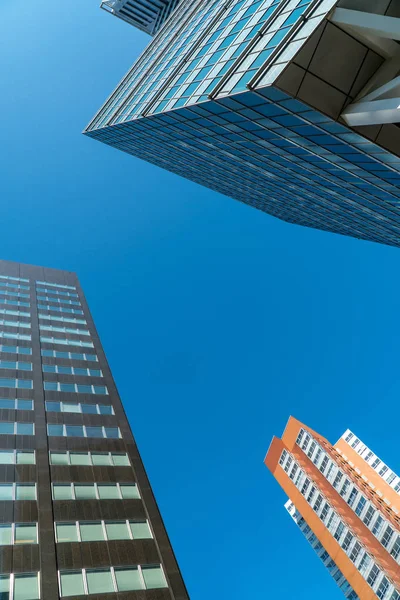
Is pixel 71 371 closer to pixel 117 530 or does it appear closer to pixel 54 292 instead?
pixel 117 530

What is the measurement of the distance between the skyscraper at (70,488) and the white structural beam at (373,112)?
26.6 meters

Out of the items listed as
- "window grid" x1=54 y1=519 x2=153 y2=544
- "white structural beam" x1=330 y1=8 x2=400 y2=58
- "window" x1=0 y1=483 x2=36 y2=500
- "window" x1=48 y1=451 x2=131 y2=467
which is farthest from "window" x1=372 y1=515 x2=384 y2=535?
"white structural beam" x1=330 y1=8 x2=400 y2=58

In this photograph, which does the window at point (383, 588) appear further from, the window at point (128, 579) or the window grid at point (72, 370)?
the window at point (128, 579)

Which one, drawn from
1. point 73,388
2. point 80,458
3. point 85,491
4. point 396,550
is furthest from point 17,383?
point 396,550

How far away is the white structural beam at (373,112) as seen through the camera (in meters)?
17.4

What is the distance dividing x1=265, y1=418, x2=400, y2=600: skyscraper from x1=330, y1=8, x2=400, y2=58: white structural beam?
247 feet

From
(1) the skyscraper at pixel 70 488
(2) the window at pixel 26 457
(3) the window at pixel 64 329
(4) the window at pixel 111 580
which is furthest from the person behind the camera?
(3) the window at pixel 64 329

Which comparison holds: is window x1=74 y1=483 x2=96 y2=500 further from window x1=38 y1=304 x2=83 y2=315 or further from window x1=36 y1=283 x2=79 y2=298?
window x1=36 y1=283 x2=79 y2=298

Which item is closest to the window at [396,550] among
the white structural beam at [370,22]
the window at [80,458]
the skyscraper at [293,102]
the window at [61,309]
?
the skyscraper at [293,102]

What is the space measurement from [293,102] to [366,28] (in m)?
4.00

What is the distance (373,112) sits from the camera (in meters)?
19.1

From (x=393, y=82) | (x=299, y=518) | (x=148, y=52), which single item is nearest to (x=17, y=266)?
(x=148, y=52)

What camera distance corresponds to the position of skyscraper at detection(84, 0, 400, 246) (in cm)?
2070

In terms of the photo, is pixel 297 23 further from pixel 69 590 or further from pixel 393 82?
pixel 69 590
